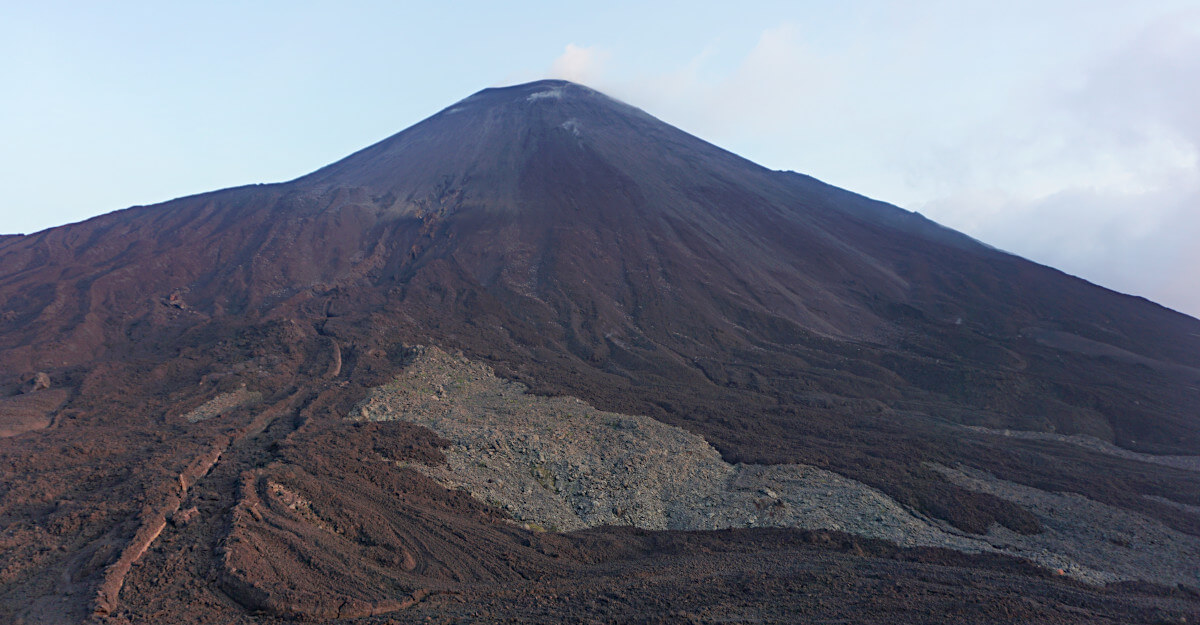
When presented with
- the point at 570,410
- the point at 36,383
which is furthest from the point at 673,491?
the point at 36,383

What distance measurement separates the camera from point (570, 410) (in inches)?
985

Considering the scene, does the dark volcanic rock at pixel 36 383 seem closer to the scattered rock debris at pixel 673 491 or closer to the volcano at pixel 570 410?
the volcano at pixel 570 410

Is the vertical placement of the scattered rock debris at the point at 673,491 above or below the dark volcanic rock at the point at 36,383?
above

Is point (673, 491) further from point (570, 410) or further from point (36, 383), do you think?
point (36, 383)

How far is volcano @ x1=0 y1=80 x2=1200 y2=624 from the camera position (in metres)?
13.7

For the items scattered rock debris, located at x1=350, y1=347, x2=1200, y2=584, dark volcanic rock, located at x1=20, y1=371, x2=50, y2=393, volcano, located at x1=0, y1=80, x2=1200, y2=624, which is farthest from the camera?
dark volcanic rock, located at x1=20, y1=371, x2=50, y2=393

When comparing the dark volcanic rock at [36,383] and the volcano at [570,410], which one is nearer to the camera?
the volcano at [570,410]

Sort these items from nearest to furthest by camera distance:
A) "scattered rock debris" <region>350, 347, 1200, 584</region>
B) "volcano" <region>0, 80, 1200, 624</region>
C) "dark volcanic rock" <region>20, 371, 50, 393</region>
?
"volcano" <region>0, 80, 1200, 624</region> → "scattered rock debris" <region>350, 347, 1200, 584</region> → "dark volcanic rock" <region>20, 371, 50, 393</region>

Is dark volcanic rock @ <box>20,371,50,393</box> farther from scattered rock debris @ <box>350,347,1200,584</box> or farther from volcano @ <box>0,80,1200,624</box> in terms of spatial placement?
scattered rock debris @ <box>350,347,1200,584</box>

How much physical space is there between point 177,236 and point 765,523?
1715 inches

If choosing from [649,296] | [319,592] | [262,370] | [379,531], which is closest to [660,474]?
[379,531]

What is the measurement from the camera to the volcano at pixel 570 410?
45.0ft

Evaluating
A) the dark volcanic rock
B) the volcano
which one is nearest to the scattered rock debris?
the volcano

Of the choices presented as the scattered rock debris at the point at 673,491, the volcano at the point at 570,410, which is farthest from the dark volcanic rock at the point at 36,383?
the scattered rock debris at the point at 673,491
